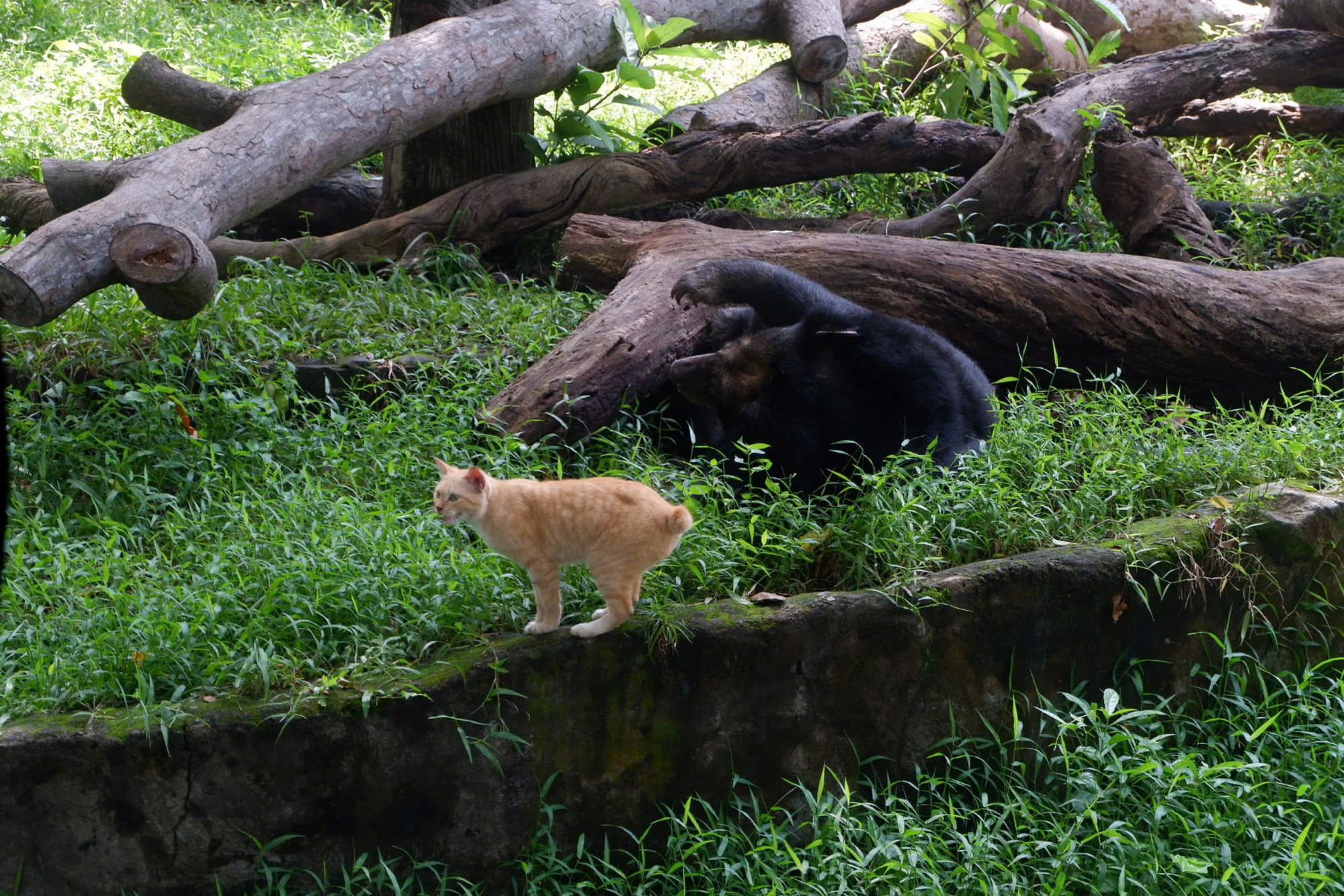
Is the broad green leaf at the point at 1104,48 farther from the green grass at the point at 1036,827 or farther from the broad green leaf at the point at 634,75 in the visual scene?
the green grass at the point at 1036,827

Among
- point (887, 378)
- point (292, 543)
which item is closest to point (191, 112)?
point (292, 543)

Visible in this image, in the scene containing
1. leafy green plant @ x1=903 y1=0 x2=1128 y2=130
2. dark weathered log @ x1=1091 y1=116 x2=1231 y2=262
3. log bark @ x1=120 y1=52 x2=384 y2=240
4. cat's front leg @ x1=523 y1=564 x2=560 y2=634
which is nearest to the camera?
cat's front leg @ x1=523 y1=564 x2=560 y2=634

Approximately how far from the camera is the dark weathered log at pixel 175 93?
20.7 feet

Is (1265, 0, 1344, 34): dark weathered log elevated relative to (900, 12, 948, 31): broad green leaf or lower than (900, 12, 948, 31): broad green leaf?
lower

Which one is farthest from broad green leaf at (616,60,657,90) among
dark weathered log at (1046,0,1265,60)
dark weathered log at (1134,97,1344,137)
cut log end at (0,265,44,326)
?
dark weathered log at (1046,0,1265,60)

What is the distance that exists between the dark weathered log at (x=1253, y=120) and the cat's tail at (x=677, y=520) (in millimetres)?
6955

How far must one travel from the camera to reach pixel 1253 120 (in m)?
8.65

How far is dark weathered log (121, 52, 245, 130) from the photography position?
6297 mm

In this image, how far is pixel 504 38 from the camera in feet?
21.6

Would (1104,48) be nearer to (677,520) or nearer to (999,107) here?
(999,107)

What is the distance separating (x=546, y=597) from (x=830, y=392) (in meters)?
1.78

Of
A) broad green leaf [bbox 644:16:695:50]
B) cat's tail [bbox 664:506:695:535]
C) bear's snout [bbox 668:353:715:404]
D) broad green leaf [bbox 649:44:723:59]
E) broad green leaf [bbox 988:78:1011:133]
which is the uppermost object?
broad green leaf [bbox 644:16:695:50]

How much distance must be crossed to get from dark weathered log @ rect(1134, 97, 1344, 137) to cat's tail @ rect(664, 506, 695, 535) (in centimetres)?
696

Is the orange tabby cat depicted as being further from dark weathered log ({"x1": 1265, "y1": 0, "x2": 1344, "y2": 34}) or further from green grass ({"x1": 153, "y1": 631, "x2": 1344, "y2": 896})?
dark weathered log ({"x1": 1265, "y1": 0, "x2": 1344, "y2": 34})
